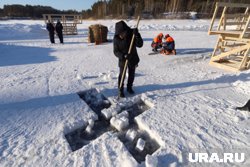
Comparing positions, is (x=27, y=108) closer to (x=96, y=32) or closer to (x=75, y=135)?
(x=75, y=135)

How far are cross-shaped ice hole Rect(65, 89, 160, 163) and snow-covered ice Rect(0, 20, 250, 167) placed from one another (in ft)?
0.38

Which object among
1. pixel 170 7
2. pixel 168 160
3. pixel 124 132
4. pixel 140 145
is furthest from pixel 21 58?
pixel 170 7

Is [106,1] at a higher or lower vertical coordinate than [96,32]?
higher

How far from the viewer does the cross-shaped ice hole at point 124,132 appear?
8.66 ft

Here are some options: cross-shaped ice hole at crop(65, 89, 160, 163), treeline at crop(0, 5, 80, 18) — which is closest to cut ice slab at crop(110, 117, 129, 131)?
cross-shaped ice hole at crop(65, 89, 160, 163)

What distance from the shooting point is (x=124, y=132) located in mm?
3000

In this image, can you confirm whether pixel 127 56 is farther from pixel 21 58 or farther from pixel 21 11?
pixel 21 11

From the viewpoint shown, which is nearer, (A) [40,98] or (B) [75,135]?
(B) [75,135]

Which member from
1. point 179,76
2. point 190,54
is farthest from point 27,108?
point 190,54

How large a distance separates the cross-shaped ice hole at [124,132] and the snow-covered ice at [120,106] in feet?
0.38

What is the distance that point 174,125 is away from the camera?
10.0 feet

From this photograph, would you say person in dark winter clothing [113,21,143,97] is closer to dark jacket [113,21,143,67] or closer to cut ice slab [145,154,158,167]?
dark jacket [113,21,143,67]

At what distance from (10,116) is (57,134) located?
50.5 inches

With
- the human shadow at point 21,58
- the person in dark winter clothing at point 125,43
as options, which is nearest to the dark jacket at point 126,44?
the person in dark winter clothing at point 125,43
